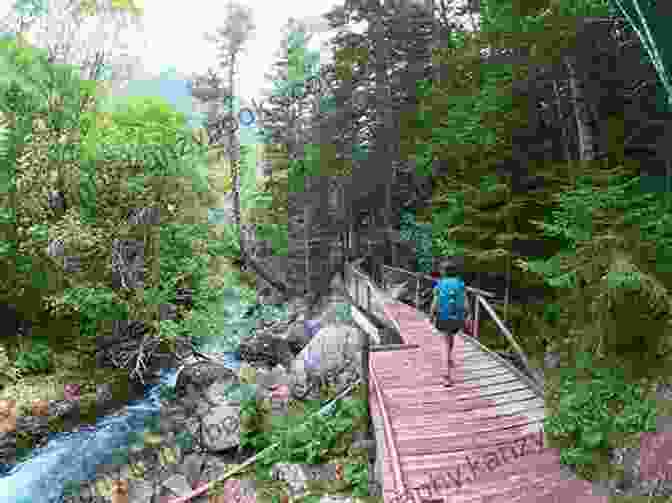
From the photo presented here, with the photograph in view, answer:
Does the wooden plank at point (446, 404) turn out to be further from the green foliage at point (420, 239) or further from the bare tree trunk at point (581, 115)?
the green foliage at point (420, 239)

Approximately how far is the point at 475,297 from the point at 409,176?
1126 centimetres

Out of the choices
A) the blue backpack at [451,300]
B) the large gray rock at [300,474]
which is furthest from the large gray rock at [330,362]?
the blue backpack at [451,300]

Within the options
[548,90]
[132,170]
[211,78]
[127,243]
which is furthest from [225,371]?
[211,78]

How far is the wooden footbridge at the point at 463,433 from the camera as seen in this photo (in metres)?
4.20

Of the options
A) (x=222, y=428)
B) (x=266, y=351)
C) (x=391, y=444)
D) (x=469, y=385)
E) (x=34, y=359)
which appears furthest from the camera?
(x=266, y=351)

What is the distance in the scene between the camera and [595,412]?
4.54 metres

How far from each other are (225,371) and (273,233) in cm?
1430

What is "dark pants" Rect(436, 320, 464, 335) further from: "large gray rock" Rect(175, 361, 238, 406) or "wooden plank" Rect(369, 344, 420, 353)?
"large gray rock" Rect(175, 361, 238, 406)

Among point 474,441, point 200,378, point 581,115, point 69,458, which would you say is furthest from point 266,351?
point 581,115

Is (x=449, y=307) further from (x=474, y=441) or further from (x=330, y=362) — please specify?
(x=330, y=362)

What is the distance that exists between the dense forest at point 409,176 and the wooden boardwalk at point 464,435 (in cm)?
73

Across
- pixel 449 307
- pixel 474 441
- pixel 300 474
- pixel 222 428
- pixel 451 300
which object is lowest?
pixel 222 428

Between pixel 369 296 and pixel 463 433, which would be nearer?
pixel 463 433

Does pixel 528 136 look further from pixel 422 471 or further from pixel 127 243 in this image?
pixel 127 243
